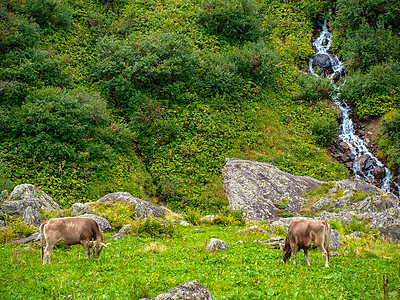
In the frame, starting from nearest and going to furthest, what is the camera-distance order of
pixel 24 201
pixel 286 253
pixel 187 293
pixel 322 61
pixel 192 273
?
1. pixel 187 293
2. pixel 192 273
3. pixel 286 253
4. pixel 24 201
5. pixel 322 61

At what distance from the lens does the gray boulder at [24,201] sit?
16.1 meters

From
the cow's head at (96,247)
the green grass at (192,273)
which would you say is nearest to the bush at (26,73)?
the green grass at (192,273)

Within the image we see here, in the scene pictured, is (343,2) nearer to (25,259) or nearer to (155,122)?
(155,122)

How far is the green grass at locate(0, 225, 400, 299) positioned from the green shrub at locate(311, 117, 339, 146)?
798 inches

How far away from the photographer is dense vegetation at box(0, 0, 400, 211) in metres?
23.3

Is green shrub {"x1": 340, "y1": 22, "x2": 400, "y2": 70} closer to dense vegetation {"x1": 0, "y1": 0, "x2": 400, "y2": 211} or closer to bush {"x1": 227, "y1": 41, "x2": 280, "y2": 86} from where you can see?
dense vegetation {"x1": 0, "y1": 0, "x2": 400, "y2": 211}

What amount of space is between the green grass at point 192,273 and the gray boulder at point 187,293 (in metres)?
1.02

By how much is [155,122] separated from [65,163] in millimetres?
8656

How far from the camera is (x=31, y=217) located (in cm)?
1555

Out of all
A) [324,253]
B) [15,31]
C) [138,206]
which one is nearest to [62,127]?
[138,206]

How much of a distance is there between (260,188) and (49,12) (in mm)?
25554

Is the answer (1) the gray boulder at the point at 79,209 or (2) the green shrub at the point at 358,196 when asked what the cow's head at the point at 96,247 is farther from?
(2) the green shrub at the point at 358,196

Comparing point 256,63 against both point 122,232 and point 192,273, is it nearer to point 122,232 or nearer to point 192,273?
point 122,232

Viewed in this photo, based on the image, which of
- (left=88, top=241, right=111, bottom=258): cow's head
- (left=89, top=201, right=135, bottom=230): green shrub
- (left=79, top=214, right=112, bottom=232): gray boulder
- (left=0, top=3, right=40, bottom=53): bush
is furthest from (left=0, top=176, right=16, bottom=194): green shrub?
(left=0, top=3, right=40, bottom=53): bush
